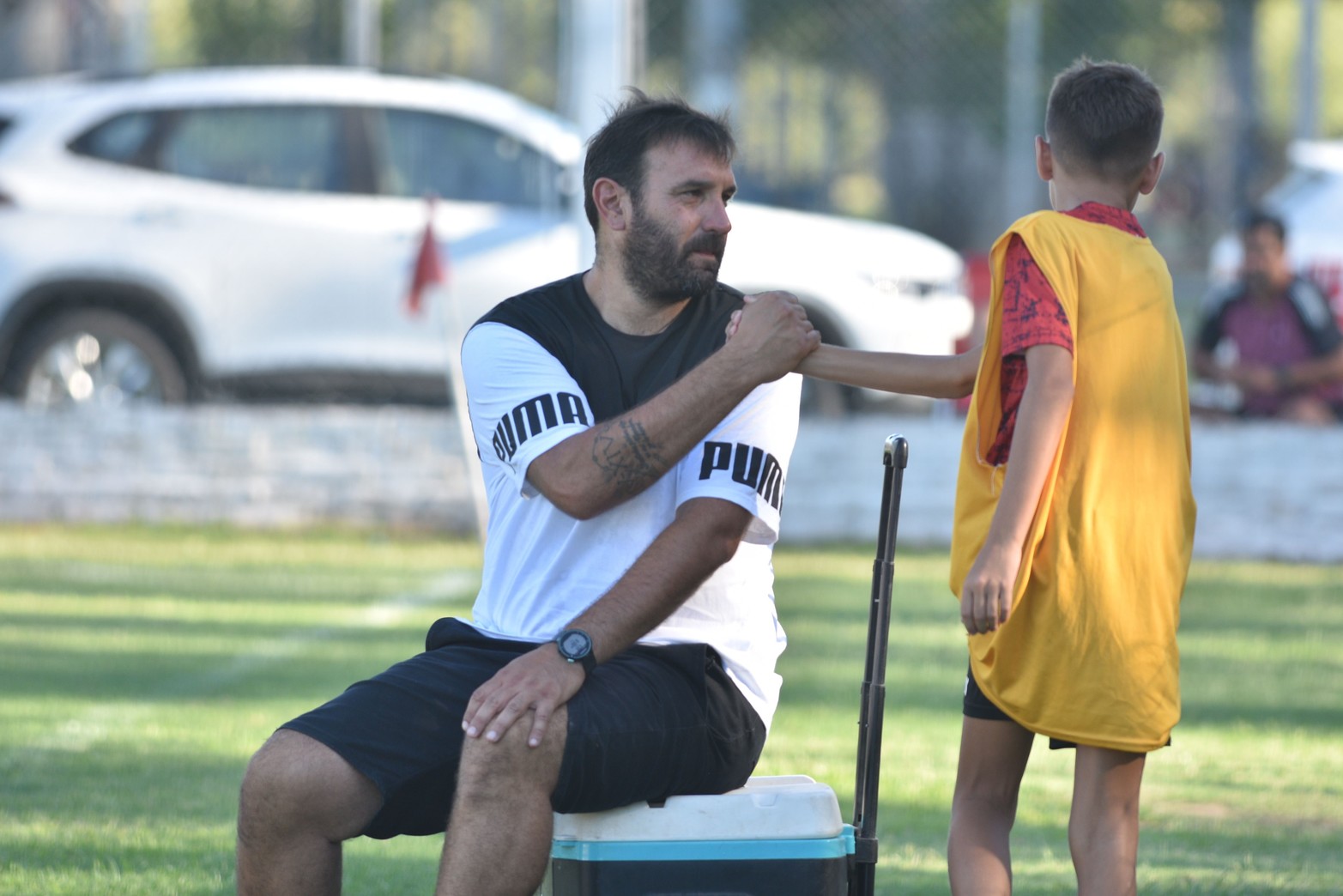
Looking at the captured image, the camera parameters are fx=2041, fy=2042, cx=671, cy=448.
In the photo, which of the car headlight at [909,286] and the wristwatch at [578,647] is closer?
the wristwatch at [578,647]

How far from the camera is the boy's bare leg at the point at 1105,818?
340 cm

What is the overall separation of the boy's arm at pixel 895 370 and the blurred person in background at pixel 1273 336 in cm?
732

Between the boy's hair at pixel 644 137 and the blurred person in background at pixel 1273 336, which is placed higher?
the boy's hair at pixel 644 137

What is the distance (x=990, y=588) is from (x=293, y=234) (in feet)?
28.5

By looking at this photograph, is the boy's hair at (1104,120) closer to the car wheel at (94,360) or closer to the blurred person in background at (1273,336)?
the blurred person in background at (1273,336)

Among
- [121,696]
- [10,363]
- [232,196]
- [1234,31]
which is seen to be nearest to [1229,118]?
[1234,31]

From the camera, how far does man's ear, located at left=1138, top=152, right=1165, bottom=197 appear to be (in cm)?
355

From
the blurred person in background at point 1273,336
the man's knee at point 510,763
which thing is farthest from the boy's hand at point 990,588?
the blurred person in background at point 1273,336

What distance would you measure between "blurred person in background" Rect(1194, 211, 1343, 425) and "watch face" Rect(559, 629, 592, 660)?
308 inches

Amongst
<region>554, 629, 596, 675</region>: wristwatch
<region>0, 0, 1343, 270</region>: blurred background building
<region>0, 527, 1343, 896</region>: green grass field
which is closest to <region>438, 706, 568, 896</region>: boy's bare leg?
<region>554, 629, 596, 675</region>: wristwatch

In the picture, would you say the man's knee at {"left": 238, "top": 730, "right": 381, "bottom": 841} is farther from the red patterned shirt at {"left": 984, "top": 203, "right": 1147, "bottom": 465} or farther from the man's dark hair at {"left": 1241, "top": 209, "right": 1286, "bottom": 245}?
the man's dark hair at {"left": 1241, "top": 209, "right": 1286, "bottom": 245}

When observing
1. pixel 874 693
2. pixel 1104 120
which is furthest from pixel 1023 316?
pixel 874 693

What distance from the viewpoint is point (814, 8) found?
13852 millimetres

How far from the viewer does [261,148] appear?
38.0ft
